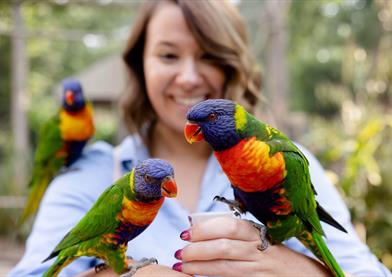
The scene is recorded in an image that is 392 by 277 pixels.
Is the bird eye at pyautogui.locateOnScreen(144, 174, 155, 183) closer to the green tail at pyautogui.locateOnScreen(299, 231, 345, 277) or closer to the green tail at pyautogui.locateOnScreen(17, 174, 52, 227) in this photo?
the green tail at pyautogui.locateOnScreen(299, 231, 345, 277)

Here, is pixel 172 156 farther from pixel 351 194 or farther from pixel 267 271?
pixel 351 194

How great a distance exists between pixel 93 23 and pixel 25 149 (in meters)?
8.40

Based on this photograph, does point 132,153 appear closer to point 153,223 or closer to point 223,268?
point 153,223

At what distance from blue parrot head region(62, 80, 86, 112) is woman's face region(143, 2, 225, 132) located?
69 cm

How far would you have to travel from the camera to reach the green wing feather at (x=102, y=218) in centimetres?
94

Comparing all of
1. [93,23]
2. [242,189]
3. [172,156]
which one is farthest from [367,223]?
[93,23]

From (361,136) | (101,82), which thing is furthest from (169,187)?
(101,82)

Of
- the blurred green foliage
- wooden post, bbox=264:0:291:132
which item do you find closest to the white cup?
the blurred green foliage

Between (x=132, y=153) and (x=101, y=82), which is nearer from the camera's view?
(x=132, y=153)

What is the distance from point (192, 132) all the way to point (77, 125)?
1221 mm

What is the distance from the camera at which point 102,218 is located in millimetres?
954

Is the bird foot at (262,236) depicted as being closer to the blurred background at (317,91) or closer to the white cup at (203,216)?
the white cup at (203,216)

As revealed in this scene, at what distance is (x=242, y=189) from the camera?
874mm

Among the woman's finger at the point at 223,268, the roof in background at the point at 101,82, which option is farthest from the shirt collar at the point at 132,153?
the roof in background at the point at 101,82
